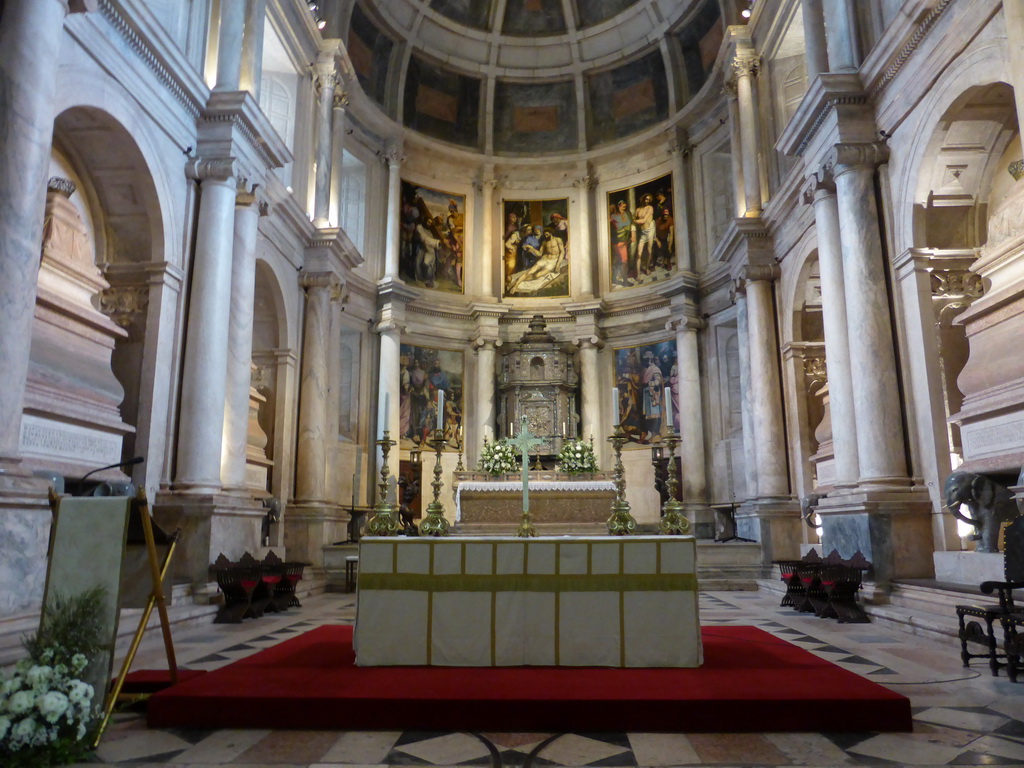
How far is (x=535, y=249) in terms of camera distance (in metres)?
19.8

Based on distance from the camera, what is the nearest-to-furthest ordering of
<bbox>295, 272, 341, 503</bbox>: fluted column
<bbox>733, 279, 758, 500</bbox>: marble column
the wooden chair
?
the wooden chair < <bbox>295, 272, 341, 503</bbox>: fluted column < <bbox>733, 279, 758, 500</bbox>: marble column

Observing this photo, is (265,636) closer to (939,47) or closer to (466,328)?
(939,47)

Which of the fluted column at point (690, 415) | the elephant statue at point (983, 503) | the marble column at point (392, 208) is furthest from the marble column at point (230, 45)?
the fluted column at point (690, 415)

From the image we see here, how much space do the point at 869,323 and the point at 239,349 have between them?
27.0 ft

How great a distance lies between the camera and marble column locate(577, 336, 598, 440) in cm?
1800

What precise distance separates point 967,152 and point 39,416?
10383mm

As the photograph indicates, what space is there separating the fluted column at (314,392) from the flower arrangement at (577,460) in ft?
14.9

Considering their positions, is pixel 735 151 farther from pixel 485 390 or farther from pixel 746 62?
pixel 485 390

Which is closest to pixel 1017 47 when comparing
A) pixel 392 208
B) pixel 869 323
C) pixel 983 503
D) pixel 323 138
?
pixel 869 323

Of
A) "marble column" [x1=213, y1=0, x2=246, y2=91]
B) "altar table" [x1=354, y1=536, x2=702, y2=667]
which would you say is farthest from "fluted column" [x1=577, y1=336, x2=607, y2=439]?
"altar table" [x1=354, y1=536, x2=702, y2=667]

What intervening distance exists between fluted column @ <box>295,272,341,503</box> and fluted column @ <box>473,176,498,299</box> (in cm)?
543

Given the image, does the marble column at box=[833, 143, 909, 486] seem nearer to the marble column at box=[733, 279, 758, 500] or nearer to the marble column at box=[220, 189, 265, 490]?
the marble column at box=[733, 279, 758, 500]

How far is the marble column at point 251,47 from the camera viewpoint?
35.6 feet

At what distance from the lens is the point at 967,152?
28.6ft
